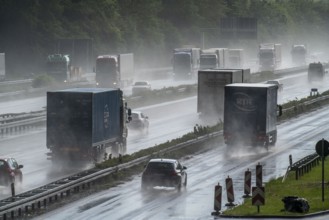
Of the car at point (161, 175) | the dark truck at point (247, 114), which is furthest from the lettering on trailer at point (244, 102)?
the car at point (161, 175)

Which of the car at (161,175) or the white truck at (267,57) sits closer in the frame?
the car at (161,175)

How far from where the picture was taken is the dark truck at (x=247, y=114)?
62188 mm

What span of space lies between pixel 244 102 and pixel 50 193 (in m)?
22.5

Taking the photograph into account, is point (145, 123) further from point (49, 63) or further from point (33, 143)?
point (49, 63)

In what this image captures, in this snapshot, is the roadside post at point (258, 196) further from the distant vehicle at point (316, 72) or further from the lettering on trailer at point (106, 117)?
the distant vehicle at point (316, 72)

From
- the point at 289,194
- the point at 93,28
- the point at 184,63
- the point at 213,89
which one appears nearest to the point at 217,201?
the point at 289,194

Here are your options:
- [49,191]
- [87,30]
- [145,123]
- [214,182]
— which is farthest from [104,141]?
[87,30]

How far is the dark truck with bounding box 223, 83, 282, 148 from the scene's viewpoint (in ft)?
204

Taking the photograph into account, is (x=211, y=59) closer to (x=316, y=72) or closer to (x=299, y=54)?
(x=316, y=72)

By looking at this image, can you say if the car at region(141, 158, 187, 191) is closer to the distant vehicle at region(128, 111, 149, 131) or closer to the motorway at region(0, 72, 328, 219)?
the motorway at region(0, 72, 328, 219)

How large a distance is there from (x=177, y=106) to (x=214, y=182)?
49220mm

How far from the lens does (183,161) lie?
193ft

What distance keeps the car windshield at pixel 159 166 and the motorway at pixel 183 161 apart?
102cm

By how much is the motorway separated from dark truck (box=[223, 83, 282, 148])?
103cm
